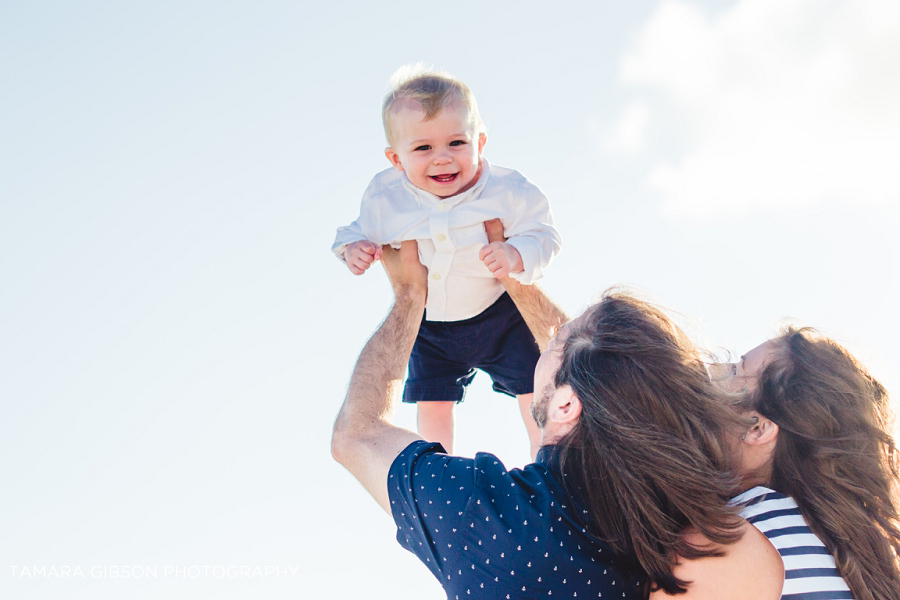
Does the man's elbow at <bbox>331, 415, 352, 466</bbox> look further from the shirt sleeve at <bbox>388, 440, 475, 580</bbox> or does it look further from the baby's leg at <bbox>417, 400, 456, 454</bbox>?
the baby's leg at <bbox>417, 400, 456, 454</bbox>

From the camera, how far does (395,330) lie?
4.00 metres

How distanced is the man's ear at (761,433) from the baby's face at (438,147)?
1.96m

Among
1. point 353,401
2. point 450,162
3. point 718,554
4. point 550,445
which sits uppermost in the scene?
point 450,162

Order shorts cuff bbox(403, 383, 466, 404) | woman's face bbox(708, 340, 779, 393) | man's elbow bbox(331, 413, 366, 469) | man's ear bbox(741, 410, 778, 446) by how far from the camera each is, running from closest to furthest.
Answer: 1. man's elbow bbox(331, 413, 366, 469)
2. man's ear bbox(741, 410, 778, 446)
3. woman's face bbox(708, 340, 779, 393)
4. shorts cuff bbox(403, 383, 466, 404)

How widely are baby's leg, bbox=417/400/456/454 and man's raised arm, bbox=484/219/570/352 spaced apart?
0.84 meters

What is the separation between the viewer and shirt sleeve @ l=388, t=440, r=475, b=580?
2570 millimetres

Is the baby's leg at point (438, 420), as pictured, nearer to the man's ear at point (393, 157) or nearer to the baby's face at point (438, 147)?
the baby's face at point (438, 147)

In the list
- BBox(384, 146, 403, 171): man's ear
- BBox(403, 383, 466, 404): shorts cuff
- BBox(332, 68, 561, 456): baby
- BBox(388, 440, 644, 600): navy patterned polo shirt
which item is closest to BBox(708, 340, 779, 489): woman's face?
BBox(388, 440, 644, 600): navy patterned polo shirt

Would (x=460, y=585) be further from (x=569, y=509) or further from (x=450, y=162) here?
(x=450, y=162)

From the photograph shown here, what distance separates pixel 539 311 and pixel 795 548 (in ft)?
6.45

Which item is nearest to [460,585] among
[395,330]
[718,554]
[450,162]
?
[718,554]

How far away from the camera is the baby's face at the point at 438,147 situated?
4195 mm

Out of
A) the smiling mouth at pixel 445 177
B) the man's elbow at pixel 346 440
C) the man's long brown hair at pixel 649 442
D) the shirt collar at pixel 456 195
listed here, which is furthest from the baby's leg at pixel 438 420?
the man's long brown hair at pixel 649 442

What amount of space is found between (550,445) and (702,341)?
2.35 ft
